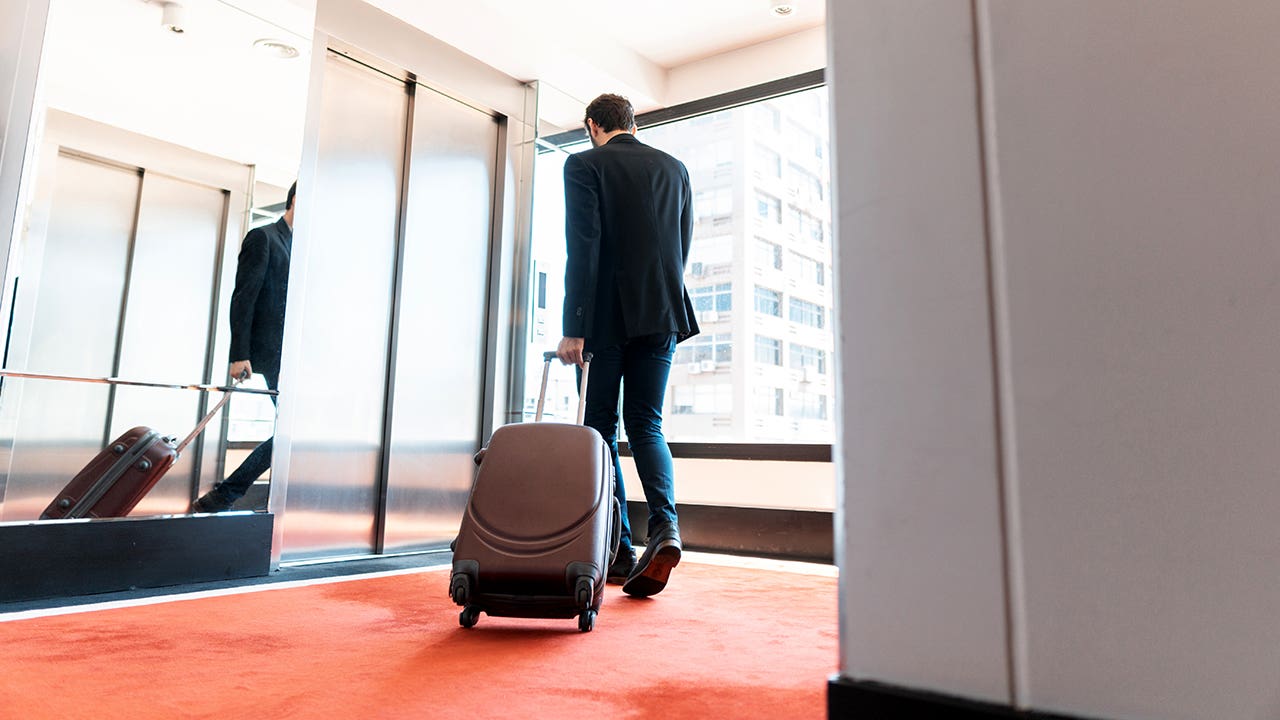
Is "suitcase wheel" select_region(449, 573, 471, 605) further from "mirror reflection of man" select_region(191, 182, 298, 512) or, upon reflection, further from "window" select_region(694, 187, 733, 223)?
"window" select_region(694, 187, 733, 223)

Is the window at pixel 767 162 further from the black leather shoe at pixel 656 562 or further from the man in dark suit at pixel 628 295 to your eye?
the black leather shoe at pixel 656 562

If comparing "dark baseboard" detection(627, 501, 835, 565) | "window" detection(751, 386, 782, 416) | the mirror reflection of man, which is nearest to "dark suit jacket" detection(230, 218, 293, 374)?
the mirror reflection of man

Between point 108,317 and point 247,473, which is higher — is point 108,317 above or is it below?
above

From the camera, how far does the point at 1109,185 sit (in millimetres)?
809

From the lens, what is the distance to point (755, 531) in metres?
3.49

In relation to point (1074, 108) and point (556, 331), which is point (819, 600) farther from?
point (556, 331)

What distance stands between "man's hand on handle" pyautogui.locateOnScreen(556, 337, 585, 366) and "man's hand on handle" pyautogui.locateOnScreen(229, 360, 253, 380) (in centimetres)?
119

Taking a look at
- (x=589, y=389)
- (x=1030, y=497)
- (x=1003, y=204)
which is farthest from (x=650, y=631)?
(x=1003, y=204)

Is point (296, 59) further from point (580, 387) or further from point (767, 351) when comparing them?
point (767, 351)

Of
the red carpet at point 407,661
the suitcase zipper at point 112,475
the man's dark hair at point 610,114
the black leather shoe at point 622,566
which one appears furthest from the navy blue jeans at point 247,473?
the man's dark hair at point 610,114

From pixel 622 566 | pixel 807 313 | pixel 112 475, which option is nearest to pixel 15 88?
pixel 112 475

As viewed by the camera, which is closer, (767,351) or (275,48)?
(275,48)

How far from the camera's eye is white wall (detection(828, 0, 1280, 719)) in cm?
73

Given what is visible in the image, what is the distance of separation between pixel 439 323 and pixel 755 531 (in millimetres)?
1623
